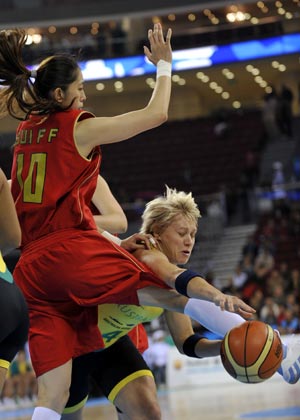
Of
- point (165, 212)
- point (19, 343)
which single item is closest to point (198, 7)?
point (165, 212)

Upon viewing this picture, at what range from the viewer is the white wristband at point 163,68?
452cm

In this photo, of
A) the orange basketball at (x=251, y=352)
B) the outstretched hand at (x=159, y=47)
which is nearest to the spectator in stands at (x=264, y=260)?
the outstretched hand at (x=159, y=47)

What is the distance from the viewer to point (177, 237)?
15.4 feet

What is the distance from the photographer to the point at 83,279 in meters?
4.23

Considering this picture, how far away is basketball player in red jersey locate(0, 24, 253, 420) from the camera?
424cm

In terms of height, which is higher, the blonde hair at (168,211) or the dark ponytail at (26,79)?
the dark ponytail at (26,79)

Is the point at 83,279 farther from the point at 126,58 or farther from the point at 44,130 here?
the point at 126,58

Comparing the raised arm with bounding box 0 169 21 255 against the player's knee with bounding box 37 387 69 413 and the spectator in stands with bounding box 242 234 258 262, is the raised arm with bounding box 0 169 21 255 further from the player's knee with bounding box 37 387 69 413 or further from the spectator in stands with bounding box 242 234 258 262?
the spectator in stands with bounding box 242 234 258 262

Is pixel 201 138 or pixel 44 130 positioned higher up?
pixel 44 130

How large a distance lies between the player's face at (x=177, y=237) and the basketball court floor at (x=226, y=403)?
11.1 ft

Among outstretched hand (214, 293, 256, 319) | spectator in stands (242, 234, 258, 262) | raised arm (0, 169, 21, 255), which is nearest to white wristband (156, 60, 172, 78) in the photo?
outstretched hand (214, 293, 256, 319)

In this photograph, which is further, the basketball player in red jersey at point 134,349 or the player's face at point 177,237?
the player's face at point 177,237

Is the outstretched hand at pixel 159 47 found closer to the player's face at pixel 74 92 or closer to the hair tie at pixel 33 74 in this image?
the player's face at pixel 74 92

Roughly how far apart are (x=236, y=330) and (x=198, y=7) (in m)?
22.0
